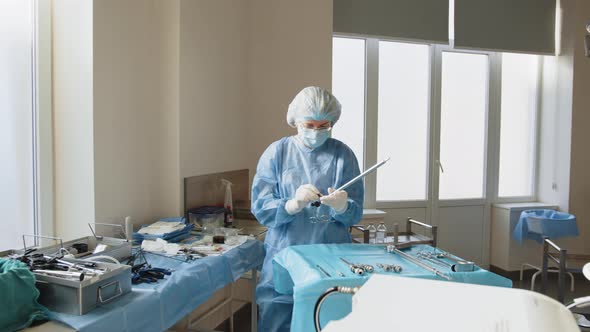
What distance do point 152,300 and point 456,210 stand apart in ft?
11.2

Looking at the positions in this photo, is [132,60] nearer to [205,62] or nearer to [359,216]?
[205,62]

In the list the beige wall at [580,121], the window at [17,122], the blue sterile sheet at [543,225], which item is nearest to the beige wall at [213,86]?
A: the window at [17,122]

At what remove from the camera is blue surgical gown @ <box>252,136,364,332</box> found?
2.03 metres

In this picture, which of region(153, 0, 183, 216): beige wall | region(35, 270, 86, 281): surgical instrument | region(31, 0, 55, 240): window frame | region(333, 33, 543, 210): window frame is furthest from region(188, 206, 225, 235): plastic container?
region(333, 33, 543, 210): window frame

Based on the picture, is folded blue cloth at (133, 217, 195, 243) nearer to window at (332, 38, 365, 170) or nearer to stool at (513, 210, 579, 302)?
window at (332, 38, 365, 170)

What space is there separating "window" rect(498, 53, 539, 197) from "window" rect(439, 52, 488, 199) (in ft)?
0.79

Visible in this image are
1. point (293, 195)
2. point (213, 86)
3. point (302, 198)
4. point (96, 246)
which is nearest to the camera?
point (96, 246)

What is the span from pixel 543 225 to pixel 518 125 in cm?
117

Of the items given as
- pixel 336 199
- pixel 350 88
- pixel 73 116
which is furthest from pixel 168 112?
pixel 350 88

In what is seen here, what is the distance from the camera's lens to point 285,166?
2160 mm

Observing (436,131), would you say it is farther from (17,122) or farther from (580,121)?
(17,122)

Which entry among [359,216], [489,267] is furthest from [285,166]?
[489,267]

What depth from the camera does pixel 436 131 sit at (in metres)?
4.05

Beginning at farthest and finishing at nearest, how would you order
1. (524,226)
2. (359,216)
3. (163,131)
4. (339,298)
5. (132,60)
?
1. (524,226)
2. (163,131)
3. (132,60)
4. (359,216)
5. (339,298)
